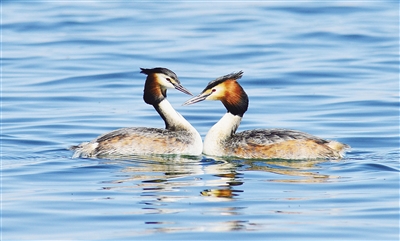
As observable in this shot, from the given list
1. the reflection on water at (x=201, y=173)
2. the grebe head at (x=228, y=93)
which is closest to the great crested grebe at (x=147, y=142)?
the reflection on water at (x=201, y=173)

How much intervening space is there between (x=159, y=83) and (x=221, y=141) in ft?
3.84

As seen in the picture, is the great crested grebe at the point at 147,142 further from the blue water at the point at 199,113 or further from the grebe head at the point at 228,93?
the grebe head at the point at 228,93

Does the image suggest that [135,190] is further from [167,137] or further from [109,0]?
[109,0]

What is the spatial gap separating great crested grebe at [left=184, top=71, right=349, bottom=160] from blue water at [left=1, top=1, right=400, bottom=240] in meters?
0.20

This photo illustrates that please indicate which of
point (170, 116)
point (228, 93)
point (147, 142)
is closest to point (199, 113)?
point (170, 116)

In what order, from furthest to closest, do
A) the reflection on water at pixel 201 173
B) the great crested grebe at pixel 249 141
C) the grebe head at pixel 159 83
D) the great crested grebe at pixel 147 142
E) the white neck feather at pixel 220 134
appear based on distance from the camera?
the grebe head at pixel 159 83
the white neck feather at pixel 220 134
the great crested grebe at pixel 147 142
the great crested grebe at pixel 249 141
the reflection on water at pixel 201 173

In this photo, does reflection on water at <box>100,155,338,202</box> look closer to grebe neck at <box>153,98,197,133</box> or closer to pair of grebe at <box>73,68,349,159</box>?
pair of grebe at <box>73,68,349,159</box>

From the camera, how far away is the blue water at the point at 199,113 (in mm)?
9484

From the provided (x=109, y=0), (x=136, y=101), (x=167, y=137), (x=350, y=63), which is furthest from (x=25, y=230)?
(x=109, y=0)

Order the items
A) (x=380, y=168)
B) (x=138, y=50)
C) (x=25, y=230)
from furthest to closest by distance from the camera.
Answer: (x=138, y=50) < (x=380, y=168) < (x=25, y=230)

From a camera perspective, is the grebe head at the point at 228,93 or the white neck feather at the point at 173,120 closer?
the grebe head at the point at 228,93

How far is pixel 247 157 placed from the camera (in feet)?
40.9

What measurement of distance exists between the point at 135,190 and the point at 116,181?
0.50m

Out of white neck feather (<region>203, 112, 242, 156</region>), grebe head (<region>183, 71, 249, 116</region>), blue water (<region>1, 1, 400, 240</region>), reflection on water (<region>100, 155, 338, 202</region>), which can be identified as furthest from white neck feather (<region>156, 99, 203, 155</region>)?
blue water (<region>1, 1, 400, 240</region>)
